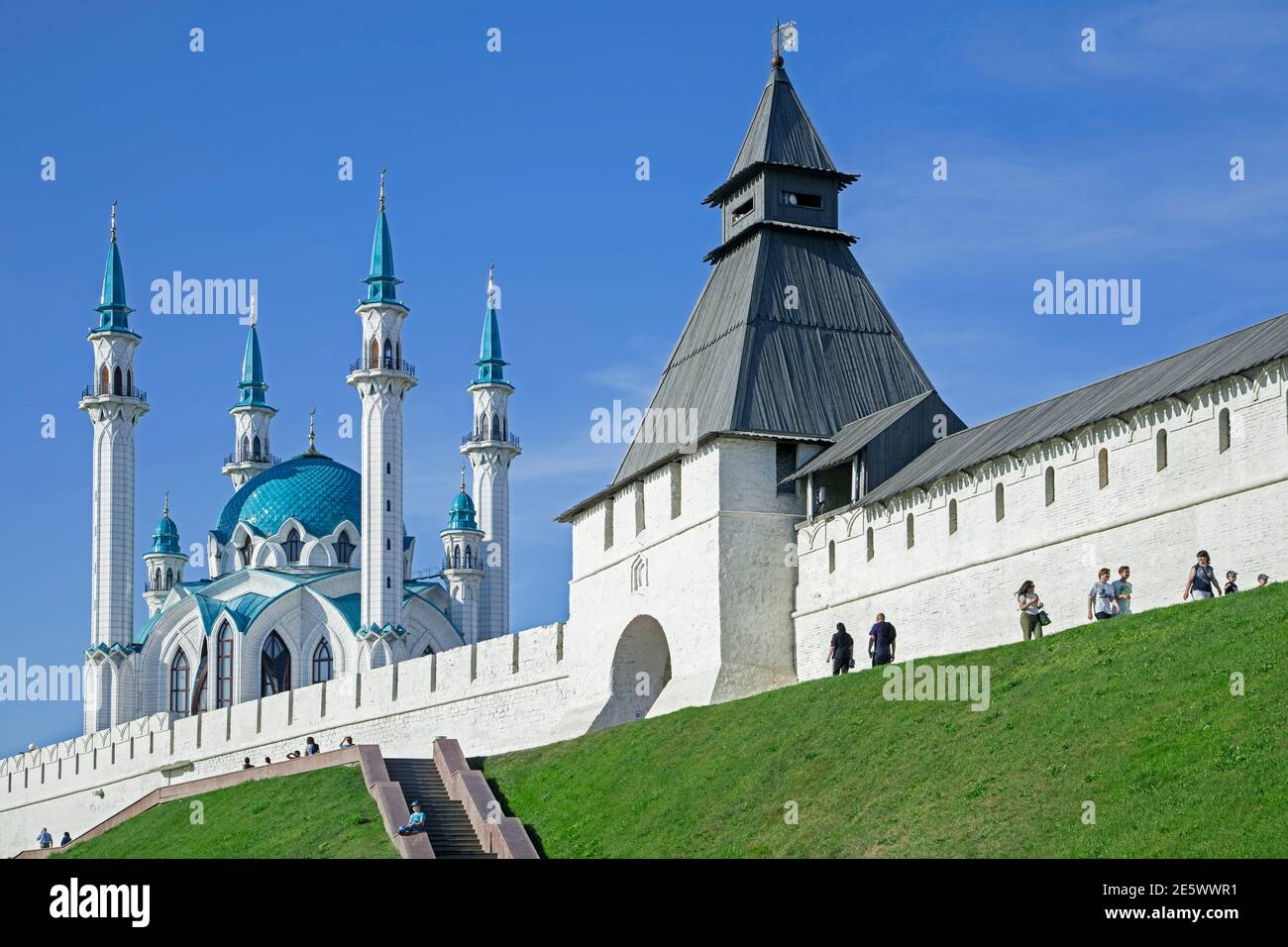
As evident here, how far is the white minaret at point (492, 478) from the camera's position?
74.6m

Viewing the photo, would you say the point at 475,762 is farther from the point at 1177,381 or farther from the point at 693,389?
the point at 1177,381

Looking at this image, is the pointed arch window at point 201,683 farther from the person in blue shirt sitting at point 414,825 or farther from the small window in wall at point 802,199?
the person in blue shirt sitting at point 414,825

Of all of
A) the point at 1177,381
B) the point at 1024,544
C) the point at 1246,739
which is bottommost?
the point at 1246,739

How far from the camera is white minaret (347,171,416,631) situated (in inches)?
2462

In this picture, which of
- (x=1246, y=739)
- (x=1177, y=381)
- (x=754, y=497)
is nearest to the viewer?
(x=1246, y=739)

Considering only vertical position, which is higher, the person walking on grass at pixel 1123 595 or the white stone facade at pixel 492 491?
the white stone facade at pixel 492 491

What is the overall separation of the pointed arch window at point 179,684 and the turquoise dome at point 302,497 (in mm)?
5795

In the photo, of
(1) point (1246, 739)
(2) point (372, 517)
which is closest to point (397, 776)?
(1) point (1246, 739)

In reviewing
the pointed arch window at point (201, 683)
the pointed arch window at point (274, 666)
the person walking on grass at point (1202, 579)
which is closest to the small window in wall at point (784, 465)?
the person walking on grass at point (1202, 579)

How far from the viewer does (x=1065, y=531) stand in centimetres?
2762

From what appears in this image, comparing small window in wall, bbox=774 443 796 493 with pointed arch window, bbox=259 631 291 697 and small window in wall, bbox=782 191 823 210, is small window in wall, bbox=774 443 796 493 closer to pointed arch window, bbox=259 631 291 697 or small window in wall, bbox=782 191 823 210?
small window in wall, bbox=782 191 823 210
